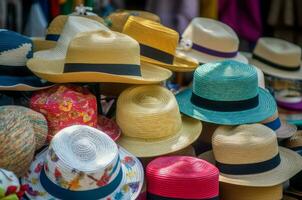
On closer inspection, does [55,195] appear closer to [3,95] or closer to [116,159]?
[116,159]

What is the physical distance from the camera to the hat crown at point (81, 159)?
1436mm

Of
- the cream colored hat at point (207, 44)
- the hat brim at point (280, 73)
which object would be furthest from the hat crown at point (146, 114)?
the hat brim at point (280, 73)

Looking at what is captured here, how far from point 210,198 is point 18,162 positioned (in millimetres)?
570

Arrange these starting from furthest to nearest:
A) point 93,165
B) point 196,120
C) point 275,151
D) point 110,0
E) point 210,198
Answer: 1. point 110,0
2. point 196,120
3. point 275,151
4. point 210,198
5. point 93,165

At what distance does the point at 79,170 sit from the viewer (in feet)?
Answer: 4.68

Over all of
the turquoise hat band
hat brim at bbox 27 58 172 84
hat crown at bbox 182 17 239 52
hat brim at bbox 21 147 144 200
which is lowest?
hat brim at bbox 21 147 144 200

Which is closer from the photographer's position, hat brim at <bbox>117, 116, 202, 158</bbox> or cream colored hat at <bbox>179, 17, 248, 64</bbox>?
hat brim at <bbox>117, 116, 202, 158</bbox>

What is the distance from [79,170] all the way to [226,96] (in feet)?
2.29

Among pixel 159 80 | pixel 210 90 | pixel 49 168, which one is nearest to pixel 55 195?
pixel 49 168

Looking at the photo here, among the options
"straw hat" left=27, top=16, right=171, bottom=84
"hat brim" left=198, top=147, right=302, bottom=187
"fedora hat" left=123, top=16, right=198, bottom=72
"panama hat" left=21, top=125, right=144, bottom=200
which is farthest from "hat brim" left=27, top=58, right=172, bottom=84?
"hat brim" left=198, top=147, right=302, bottom=187

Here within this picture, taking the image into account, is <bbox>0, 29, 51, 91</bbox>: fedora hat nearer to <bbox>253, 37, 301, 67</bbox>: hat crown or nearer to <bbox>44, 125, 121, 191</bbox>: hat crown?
<bbox>44, 125, 121, 191</bbox>: hat crown

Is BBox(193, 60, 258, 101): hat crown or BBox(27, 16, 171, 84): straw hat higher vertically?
BBox(27, 16, 171, 84): straw hat

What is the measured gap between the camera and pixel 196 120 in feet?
6.44

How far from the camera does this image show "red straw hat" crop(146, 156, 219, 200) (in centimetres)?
157
